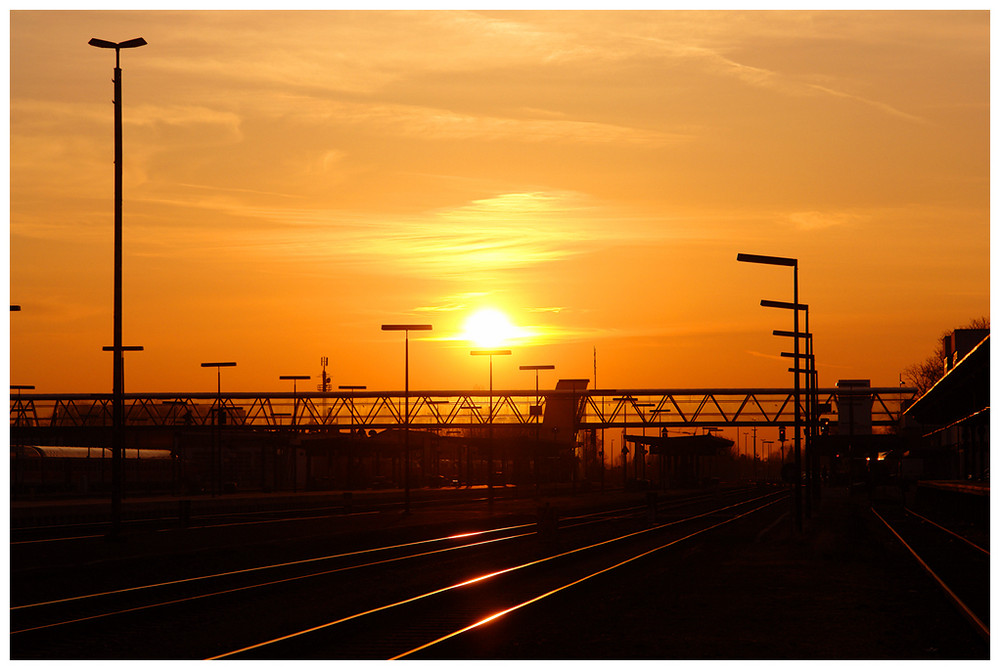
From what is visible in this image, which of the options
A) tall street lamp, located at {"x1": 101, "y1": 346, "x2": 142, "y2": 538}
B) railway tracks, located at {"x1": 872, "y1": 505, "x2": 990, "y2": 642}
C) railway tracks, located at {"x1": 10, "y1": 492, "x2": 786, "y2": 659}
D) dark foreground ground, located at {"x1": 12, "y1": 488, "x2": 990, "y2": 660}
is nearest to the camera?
dark foreground ground, located at {"x1": 12, "y1": 488, "x2": 990, "y2": 660}

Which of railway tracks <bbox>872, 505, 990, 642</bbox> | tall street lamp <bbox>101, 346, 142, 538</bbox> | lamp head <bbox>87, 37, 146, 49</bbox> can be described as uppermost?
lamp head <bbox>87, 37, 146, 49</bbox>

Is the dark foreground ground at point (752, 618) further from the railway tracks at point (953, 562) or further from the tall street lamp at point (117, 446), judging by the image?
the tall street lamp at point (117, 446)

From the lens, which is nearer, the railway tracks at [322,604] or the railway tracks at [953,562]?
the railway tracks at [322,604]

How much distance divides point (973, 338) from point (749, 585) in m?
86.8

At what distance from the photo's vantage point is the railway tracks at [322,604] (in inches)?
593

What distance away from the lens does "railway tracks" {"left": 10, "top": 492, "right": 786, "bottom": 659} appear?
15.1 meters

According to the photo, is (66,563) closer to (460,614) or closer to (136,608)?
(136,608)

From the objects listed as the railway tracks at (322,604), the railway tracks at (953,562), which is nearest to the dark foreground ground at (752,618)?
the railway tracks at (953,562)

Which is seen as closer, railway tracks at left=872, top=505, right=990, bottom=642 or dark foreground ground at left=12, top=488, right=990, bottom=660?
dark foreground ground at left=12, top=488, right=990, bottom=660

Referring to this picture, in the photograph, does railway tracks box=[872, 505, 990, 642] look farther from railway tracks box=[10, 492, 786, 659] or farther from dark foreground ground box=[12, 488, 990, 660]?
railway tracks box=[10, 492, 786, 659]

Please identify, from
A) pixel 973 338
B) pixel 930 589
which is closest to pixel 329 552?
pixel 930 589

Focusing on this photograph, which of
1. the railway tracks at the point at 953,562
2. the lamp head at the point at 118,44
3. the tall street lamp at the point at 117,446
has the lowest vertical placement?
the railway tracks at the point at 953,562

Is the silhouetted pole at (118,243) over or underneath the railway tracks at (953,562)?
over

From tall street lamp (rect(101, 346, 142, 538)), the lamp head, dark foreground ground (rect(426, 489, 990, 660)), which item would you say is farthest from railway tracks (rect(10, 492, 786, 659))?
the lamp head
